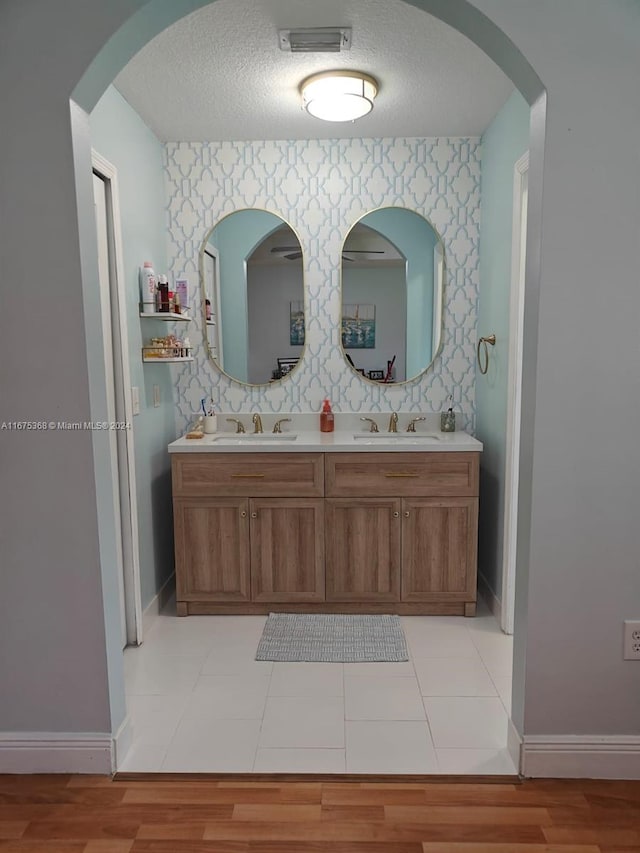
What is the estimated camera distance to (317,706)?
2.27 m

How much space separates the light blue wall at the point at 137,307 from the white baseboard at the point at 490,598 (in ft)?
5.89

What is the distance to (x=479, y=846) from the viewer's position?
5.28 feet

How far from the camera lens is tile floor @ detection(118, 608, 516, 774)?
1958 millimetres

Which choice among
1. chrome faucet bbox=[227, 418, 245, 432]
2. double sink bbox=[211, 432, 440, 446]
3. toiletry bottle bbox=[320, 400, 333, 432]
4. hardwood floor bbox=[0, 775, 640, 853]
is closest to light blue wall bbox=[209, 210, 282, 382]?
chrome faucet bbox=[227, 418, 245, 432]

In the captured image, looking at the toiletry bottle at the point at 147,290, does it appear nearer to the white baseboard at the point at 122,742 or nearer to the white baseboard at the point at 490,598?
the white baseboard at the point at 122,742

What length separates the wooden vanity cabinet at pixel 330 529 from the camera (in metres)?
2.95

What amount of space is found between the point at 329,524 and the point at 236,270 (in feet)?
5.22

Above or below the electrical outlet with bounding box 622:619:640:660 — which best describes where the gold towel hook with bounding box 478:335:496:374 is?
above

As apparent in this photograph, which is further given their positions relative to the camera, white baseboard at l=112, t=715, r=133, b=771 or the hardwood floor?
white baseboard at l=112, t=715, r=133, b=771

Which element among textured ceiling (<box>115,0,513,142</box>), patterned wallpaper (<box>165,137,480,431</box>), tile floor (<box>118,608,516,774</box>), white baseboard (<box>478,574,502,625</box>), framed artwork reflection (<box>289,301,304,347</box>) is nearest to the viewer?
tile floor (<box>118,608,516,774</box>)

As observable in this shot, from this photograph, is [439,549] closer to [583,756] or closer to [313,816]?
[583,756]

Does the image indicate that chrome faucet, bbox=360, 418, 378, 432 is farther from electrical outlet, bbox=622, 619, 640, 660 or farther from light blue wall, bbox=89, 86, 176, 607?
electrical outlet, bbox=622, 619, 640, 660

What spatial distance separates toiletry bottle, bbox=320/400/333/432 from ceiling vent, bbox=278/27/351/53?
178cm

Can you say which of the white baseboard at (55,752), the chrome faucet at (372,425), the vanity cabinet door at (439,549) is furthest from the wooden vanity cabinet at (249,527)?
the white baseboard at (55,752)
